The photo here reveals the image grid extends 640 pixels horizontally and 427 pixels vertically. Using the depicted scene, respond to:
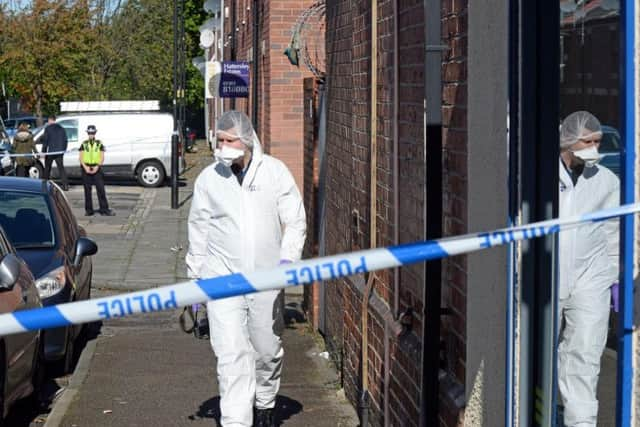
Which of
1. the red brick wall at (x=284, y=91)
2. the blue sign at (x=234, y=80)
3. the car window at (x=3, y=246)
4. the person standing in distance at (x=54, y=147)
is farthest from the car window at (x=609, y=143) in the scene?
the person standing in distance at (x=54, y=147)

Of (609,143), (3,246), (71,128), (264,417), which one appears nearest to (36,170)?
(71,128)

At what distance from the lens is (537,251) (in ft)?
12.9

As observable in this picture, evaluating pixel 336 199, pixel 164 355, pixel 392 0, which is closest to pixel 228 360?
pixel 392 0

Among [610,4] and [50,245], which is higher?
[610,4]

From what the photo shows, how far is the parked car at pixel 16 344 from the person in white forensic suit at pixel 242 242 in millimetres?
1087

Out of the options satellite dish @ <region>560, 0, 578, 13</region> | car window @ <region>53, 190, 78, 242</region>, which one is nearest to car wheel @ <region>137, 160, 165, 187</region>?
car window @ <region>53, 190, 78, 242</region>

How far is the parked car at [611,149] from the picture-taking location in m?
3.21

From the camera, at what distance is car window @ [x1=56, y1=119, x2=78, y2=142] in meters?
31.7

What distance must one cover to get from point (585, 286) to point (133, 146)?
2808cm

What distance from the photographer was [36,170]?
98.9 ft

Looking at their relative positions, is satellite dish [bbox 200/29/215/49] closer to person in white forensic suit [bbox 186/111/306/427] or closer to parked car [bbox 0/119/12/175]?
parked car [bbox 0/119/12/175]

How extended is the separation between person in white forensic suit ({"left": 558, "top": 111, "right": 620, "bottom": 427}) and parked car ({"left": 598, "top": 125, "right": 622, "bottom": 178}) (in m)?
0.03

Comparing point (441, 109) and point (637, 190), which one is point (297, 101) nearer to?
point (441, 109)

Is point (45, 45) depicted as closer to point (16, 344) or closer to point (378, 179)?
point (16, 344)
